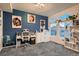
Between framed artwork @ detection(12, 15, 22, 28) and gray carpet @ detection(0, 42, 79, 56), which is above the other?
framed artwork @ detection(12, 15, 22, 28)

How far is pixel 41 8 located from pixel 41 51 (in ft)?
2.78

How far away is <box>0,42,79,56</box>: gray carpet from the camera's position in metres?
2.36

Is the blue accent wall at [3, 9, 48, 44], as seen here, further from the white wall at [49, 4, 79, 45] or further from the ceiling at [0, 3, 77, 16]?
the white wall at [49, 4, 79, 45]

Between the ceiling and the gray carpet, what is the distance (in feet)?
2.09

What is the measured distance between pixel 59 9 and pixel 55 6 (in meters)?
0.10

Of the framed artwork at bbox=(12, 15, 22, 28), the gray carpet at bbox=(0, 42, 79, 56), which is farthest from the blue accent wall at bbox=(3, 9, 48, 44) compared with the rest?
the gray carpet at bbox=(0, 42, 79, 56)

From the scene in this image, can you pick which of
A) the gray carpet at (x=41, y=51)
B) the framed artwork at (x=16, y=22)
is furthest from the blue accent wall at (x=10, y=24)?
the gray carpet at (x=41, y=51)

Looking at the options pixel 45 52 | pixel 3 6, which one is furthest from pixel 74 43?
pixel 3 6

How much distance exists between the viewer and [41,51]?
2.41 m

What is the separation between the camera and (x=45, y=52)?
240cm

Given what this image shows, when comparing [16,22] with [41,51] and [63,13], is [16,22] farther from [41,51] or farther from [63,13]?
[63,13]

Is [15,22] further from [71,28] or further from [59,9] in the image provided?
[71,28]

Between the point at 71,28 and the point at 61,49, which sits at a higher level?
the point at 71,28

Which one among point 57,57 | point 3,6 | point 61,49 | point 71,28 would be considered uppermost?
point 3,6
